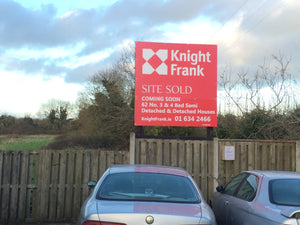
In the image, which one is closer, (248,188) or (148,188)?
(148,188)

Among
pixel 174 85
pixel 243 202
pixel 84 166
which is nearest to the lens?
pixel 243 202

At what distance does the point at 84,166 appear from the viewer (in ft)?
25.7

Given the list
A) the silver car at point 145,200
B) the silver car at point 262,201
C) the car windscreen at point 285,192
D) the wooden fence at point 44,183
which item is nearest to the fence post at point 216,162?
the silver car at point 262,201

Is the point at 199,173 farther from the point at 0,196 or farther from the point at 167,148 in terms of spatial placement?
the point at 0,196

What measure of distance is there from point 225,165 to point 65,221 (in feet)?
13.6

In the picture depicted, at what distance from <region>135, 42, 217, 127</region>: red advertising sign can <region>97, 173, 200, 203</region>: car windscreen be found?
3.70 m

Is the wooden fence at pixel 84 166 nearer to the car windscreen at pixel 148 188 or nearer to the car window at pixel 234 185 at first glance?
the car window at pixel 234 185

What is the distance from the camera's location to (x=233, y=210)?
5.30m

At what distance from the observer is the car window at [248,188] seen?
497cm

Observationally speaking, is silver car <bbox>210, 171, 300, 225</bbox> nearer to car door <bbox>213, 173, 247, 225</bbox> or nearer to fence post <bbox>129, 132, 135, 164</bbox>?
car door <bbox>213, 173, 247, 225</bbox>

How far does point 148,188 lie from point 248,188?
6.32 ft

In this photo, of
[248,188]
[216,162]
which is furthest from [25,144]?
[248,188]

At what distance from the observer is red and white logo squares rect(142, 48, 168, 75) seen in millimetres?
8281

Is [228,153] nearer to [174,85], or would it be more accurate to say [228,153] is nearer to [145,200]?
[174,85]
